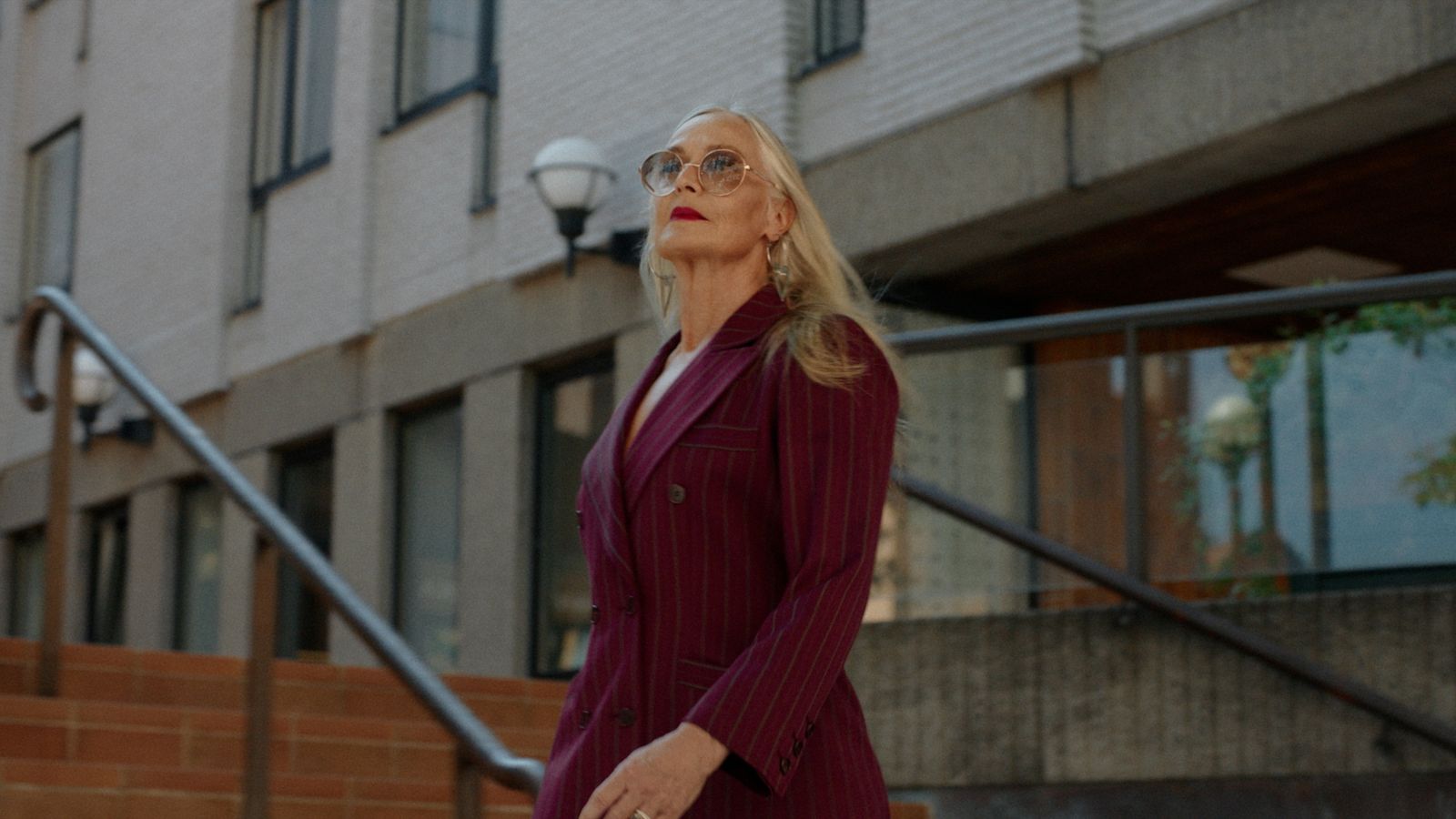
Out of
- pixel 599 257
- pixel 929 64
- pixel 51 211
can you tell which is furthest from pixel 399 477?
pixel 51 211

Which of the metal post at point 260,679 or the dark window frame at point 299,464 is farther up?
the dark window frame at point 299,464

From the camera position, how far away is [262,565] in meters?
5.68

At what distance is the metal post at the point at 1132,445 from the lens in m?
6.64

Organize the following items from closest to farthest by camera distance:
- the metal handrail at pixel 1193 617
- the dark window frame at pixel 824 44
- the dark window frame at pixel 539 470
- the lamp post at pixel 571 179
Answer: the metal handrail at pixel 1193 617 → the dark window frame at pixel 824 44 → the lamp post at pixel 571 179 → the dark window frame at pixel 539 470

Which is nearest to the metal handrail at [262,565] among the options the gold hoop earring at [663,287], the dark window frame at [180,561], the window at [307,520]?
the gold hoop earring at [663,287]

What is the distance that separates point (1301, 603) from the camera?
6188 millimetres

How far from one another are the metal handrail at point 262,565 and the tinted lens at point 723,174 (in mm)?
1404

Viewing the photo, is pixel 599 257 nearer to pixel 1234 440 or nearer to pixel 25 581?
pixel 1234 440

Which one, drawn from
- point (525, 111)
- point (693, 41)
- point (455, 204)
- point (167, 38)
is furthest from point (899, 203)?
point (167, 38)

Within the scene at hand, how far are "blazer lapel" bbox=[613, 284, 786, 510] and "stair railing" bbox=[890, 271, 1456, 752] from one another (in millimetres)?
3493

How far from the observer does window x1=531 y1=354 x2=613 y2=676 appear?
39.1ft

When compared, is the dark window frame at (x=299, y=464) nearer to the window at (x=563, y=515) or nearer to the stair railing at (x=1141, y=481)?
the window at (x=563, y=515)

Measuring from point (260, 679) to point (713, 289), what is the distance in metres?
3.07

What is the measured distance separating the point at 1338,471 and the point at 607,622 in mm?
3983
